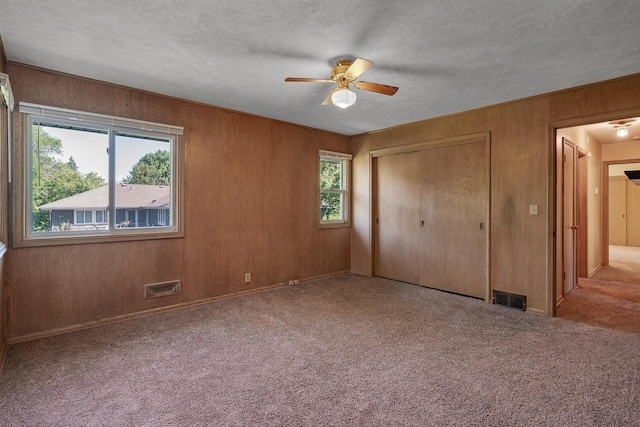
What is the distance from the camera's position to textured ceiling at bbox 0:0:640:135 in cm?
196

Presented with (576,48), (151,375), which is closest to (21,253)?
(151,375)

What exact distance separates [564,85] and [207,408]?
13.8 ft

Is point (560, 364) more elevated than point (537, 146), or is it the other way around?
point (537, 146)

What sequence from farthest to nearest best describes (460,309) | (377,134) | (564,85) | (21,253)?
(377,134), (460,309), (564,85), (21,253)

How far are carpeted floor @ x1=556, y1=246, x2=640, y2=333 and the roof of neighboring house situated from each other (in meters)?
4.68

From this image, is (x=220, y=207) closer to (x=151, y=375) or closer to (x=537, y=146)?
(x=151, y=375)

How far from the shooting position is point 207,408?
6.14 feet

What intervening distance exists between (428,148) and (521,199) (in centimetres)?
142

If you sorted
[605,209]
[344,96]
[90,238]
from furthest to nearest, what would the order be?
[605,209] < [90,238] < [344,96]

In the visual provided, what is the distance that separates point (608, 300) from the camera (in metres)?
3.98

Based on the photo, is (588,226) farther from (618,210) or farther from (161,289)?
(161,289)

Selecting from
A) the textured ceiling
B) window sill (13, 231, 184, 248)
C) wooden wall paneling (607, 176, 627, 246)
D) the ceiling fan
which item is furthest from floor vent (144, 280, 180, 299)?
wooden wall paneling (607, 176, 627, 246)

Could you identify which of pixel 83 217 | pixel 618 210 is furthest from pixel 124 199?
pixel 618 210

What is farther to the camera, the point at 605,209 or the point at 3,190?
the point at 605,209
